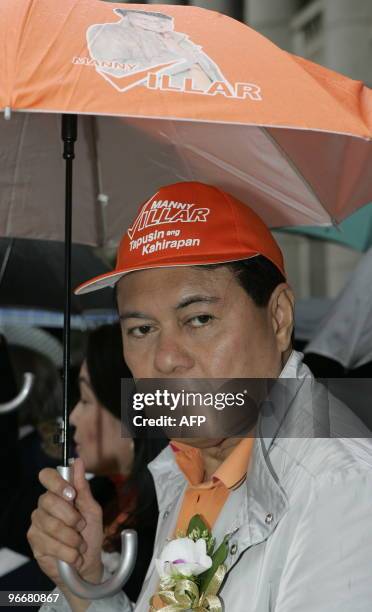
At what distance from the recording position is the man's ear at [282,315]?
2244 millimetres

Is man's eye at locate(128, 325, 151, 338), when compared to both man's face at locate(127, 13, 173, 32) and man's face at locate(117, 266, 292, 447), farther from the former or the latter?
man's face at locate(127, 13, 173, 32)

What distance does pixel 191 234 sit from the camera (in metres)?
2.20

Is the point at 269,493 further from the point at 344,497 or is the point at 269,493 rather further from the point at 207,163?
the point at 207,163

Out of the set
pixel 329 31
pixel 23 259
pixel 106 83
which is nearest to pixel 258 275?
pixel 106 83

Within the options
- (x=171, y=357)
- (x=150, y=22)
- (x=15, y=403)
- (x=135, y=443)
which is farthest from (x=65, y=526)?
(x=15, y=403)

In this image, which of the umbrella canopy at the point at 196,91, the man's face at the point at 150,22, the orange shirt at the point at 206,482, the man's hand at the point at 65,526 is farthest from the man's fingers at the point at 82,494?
the man's face at the point at 150,22

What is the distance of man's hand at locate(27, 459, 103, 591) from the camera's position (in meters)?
2.18

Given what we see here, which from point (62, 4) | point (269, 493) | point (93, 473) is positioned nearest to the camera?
point (269, 493)

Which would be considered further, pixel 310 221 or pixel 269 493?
pixel 310 221

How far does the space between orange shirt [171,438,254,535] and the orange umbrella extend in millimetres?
219

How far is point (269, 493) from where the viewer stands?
6.14 feet

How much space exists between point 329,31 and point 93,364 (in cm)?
861

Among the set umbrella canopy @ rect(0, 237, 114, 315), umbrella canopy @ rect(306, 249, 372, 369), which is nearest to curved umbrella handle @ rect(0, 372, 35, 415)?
umbrella canopy @ rect(0, 237, 114, 315)

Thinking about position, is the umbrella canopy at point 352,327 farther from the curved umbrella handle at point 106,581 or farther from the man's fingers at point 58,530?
the man's fingers at point 58,530
